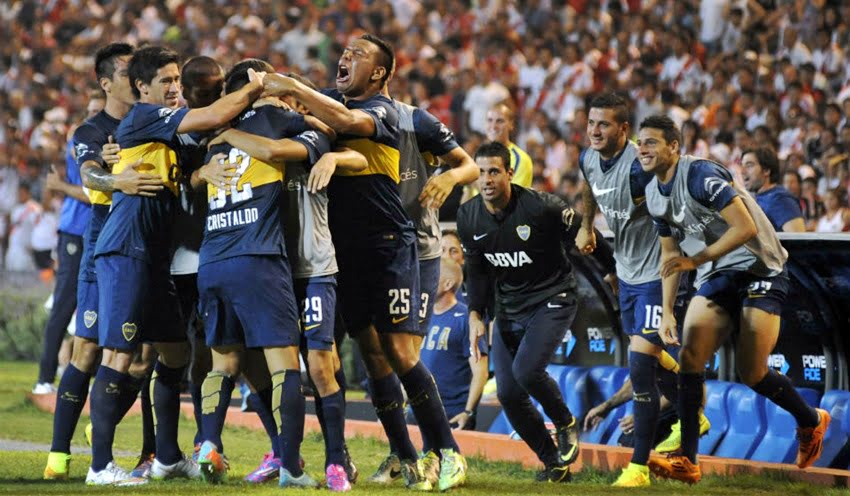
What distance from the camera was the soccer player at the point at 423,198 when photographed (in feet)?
22.6

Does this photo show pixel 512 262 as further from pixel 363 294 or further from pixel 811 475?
pixel 811 475

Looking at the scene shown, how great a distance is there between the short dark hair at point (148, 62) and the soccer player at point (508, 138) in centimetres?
334

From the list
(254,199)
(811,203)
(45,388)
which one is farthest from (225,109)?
(811,203)

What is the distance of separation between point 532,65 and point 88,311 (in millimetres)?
11286

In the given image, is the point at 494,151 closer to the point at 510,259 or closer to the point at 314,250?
the point at 510,259

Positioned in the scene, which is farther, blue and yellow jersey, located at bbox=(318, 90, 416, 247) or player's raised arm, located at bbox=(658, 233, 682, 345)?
player's raised arm, located at bbox=(658, 233, 682, 345)

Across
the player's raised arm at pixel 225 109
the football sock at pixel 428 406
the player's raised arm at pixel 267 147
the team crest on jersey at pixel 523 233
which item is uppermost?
the player's raised arm at pixel 225 109

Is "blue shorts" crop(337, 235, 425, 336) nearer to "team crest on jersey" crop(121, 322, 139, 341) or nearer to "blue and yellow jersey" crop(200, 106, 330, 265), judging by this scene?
"blue and yellow jersey" crop(200, 106, 330, 265)

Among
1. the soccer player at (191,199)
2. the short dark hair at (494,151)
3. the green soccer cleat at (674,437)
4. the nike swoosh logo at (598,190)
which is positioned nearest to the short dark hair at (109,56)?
the soccer player at (191,199)

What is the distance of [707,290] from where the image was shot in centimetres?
762

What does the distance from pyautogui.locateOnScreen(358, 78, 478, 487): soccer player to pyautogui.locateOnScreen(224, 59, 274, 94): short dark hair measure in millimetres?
737

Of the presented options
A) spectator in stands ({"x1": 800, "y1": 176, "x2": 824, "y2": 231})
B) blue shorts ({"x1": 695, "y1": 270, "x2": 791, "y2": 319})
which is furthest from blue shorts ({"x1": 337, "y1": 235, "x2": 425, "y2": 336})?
spectator in stands ({"x1": 800, "y1": 176, "x2": 824, "y2": 231})

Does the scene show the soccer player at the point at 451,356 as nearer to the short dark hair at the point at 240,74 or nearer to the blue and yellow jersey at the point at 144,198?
the blue and yellow jersey at the point at 144,198

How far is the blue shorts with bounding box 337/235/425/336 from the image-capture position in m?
6.88
